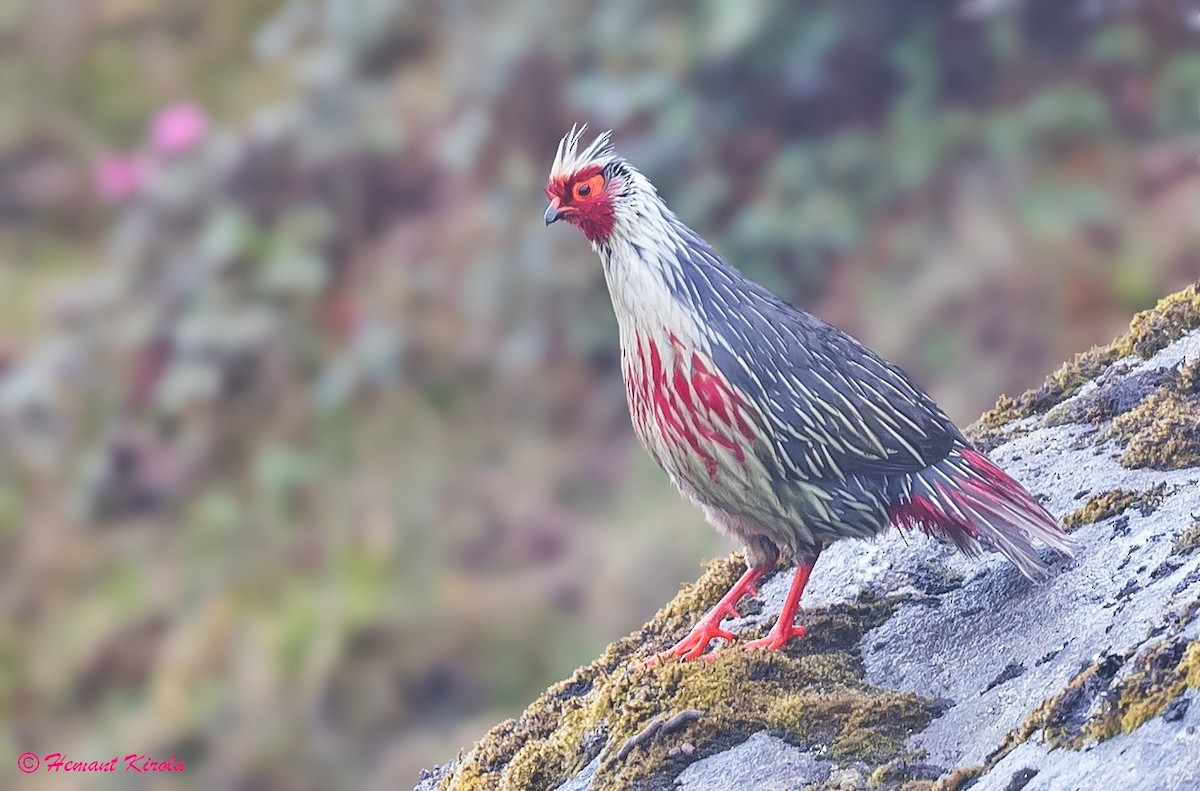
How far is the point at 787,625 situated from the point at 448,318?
16.1 ft

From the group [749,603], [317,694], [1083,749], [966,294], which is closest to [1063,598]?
[1083,749]

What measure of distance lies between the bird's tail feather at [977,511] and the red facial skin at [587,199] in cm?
105

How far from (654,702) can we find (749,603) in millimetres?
712

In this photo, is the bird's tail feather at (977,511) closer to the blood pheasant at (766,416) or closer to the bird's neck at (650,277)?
the blood pheasant at (766,416)

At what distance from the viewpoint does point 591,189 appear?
402 cm

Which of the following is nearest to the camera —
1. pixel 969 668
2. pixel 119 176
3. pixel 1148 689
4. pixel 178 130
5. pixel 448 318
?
pixel 1148 689

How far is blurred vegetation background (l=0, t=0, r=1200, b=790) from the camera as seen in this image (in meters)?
7.65

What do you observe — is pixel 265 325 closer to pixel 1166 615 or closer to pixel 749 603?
pixel 749 603

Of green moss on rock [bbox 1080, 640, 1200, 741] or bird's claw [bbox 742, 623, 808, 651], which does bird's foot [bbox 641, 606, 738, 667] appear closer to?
bird's claw [bbox 742, 623, 808, 651]

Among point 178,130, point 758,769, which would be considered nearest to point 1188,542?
point 758,769

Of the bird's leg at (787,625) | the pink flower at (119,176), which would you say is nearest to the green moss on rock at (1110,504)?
the bird's leg at (787,625)

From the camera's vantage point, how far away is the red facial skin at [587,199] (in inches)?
158

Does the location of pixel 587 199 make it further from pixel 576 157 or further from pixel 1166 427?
pixel 1166 427

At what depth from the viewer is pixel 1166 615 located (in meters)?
3.20
